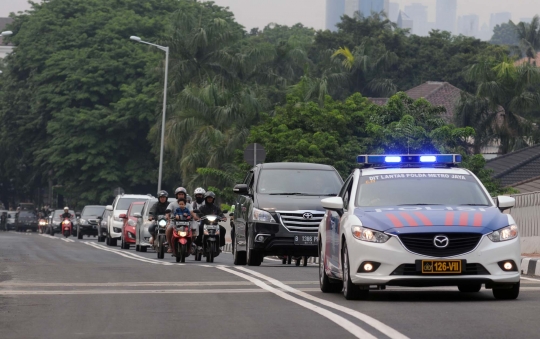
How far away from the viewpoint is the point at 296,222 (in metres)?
21.6

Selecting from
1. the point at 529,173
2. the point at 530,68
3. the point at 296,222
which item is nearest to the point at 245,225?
the point at 296,222

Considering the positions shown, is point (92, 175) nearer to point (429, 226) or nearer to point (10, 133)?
point (10, 133)

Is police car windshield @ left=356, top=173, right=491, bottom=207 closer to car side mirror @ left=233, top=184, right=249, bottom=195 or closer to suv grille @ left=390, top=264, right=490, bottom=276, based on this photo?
suv grille @ left=390, top=264, right=490, bottom=276

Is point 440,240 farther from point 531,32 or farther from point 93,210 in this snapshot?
point 531,32

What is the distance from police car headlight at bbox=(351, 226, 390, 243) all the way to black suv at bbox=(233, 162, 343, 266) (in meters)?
8.49

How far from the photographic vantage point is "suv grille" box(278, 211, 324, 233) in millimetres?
21609

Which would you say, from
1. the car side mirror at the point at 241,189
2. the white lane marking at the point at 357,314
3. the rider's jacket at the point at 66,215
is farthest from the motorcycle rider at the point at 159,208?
the rider's jacket at the point at 66,215

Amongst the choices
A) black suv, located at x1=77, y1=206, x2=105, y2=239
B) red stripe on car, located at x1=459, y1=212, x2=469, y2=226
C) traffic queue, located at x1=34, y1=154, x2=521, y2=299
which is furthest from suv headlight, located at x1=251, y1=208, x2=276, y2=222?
black suv, located at x1=77, y1=206, x2=105, y2=239

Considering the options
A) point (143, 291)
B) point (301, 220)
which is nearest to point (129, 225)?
point (301, 220)

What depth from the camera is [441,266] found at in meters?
12.6

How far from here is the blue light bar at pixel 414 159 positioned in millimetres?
14367

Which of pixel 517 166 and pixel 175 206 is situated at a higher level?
pixel 517 166

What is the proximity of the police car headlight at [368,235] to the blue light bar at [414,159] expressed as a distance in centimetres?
147

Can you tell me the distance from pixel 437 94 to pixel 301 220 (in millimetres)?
56453
